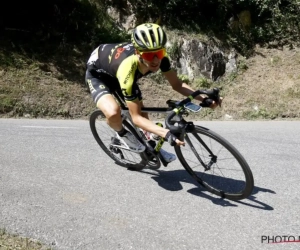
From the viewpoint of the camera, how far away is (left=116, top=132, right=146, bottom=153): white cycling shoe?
4.75 m

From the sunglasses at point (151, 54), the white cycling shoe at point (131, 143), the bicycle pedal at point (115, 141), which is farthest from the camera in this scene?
the bicycle pedal at point (115, 141)

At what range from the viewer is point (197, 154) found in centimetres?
443

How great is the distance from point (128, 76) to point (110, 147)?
1.47 metres

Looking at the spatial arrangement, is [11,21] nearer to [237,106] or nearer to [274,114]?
[237,106]

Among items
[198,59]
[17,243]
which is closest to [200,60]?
[198,59]

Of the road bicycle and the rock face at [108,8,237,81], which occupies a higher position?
the road bicycle

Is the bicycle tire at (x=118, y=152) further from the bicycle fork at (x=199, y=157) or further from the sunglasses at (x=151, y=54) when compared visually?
the sunglasses at (x=151, y=54)

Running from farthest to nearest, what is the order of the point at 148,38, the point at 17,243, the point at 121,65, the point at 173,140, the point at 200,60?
the point at 200,60, the point at 121,65, the point at 148,38, the point at 173,140, the point at 17,243

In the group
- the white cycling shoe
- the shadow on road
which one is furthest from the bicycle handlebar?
the shadow on road

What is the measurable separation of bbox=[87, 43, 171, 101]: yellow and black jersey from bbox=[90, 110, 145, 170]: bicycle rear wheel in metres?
0.71

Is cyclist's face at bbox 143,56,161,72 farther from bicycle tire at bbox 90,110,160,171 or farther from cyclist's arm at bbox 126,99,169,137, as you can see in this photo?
bicycle tire at bbox 90,110,160,171

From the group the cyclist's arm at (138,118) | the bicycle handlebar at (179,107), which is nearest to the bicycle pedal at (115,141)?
the cyclist's arm at (138,118)

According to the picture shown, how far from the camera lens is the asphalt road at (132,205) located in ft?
11.2

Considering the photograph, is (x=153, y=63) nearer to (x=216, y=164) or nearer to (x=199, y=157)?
(x=199, y=157)
